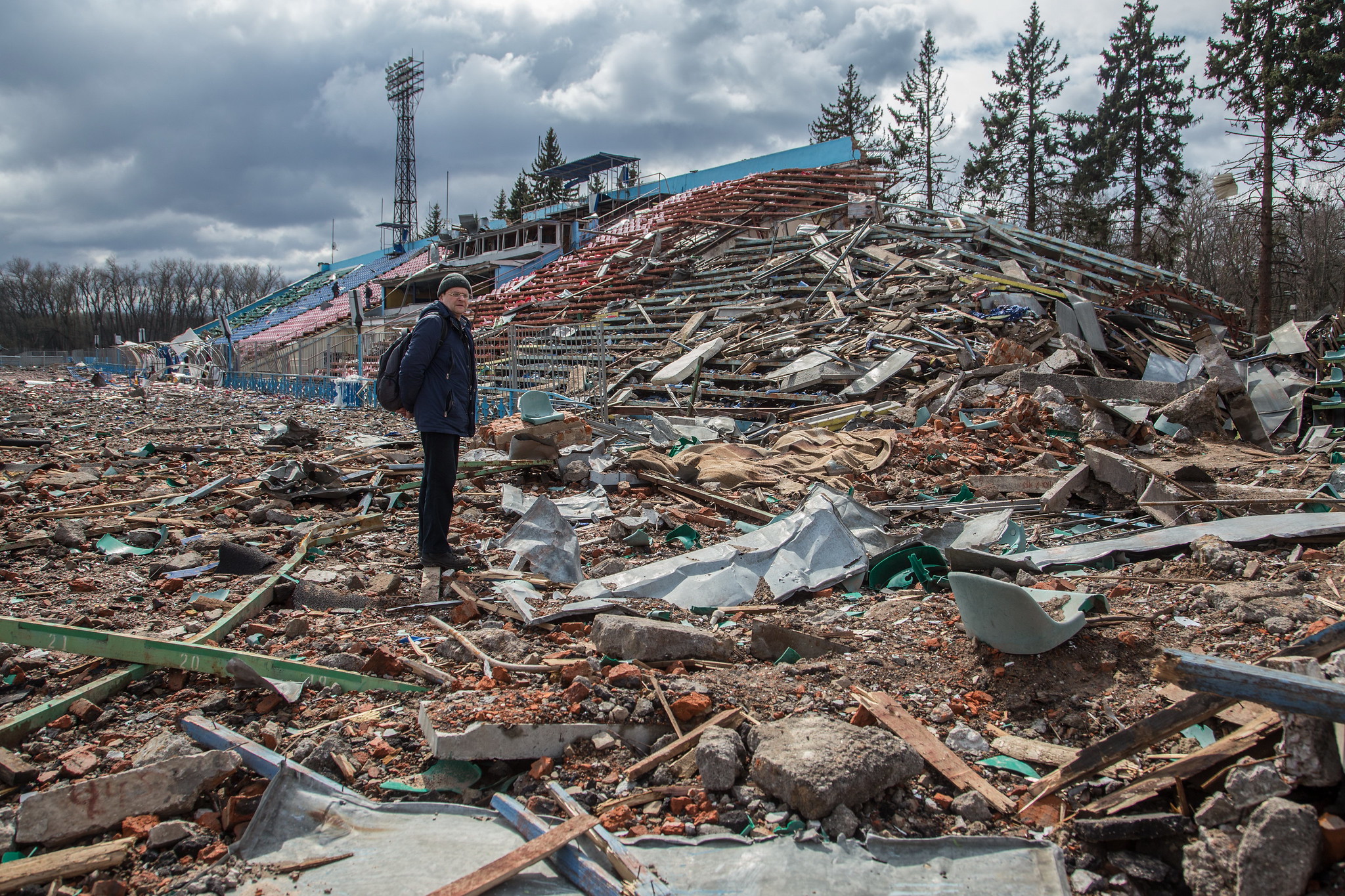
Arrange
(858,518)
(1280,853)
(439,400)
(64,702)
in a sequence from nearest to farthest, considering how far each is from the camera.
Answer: (1280,853)
(64,702)
(439,400)
(858,518)

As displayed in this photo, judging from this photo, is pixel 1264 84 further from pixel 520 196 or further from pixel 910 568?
pixel 520 196

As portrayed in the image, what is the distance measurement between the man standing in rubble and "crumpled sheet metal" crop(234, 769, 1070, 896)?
97.7 inches

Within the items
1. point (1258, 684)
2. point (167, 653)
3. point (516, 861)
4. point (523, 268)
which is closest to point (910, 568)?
point (1258, 684)

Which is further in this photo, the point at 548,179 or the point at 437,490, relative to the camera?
the point at 548,179

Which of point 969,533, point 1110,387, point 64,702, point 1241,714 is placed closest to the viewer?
point 1241,714

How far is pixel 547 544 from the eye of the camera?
16.4 ft

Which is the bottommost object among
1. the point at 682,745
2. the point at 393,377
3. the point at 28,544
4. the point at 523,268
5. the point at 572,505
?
the point at 682,745

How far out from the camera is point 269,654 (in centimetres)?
349

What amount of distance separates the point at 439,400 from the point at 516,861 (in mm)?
3133

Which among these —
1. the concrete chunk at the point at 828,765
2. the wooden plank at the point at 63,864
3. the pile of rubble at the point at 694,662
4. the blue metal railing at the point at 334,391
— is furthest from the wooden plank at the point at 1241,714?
the blue metal railing at the point at 334,391

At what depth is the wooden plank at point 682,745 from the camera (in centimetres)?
255

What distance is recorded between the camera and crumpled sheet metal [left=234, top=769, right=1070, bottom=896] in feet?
6.65

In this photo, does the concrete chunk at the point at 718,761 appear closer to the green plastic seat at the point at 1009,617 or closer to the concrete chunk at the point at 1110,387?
the green plastic seat at the point at 1009,617

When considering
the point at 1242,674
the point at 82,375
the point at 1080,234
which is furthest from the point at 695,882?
the point at 82,375
